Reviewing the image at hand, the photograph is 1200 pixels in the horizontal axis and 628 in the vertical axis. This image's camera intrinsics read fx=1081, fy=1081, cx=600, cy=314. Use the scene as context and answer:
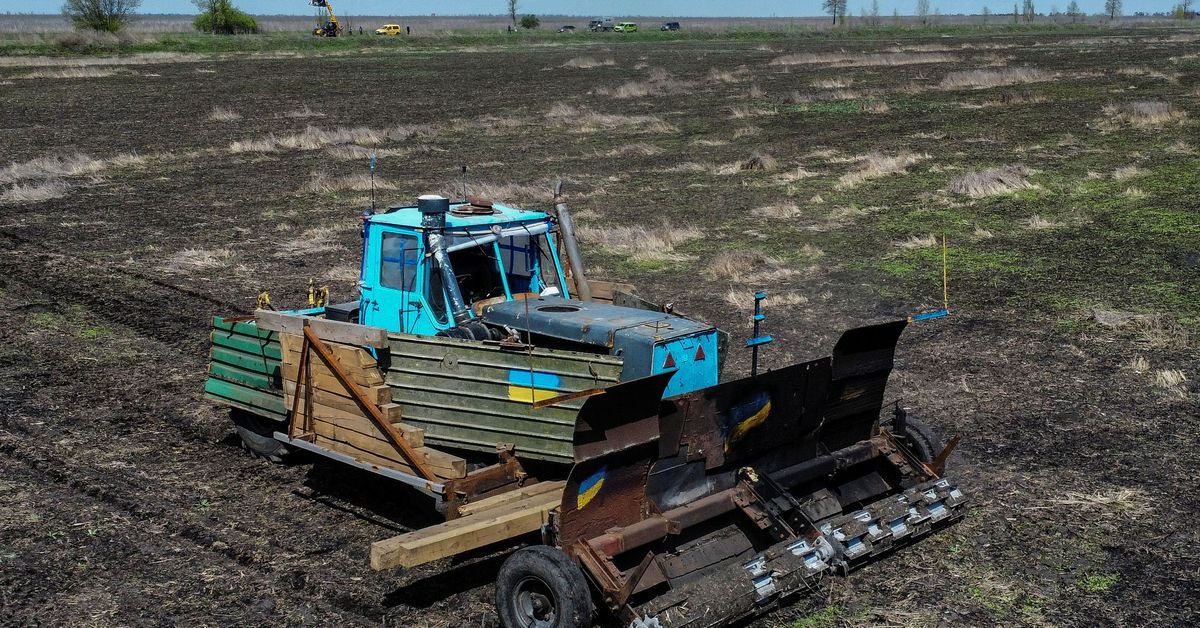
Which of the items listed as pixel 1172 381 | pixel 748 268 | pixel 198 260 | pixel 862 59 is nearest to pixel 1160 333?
pixel 1172 381

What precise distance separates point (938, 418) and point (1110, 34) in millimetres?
99042

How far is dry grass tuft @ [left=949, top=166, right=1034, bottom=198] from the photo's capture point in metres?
23.0

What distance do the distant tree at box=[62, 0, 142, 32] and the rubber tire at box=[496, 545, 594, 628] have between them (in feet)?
327

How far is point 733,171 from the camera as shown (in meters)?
27.4

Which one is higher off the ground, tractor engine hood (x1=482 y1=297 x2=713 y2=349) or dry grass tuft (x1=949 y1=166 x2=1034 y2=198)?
dry grass tuft (x1=949 y1=166 x2=1034 y2=198)

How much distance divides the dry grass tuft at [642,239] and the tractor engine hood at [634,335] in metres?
9.82

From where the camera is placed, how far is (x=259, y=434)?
10609mm

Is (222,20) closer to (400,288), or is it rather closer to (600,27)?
(600,27)

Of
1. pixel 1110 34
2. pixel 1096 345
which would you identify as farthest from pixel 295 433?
pixel 1110 34

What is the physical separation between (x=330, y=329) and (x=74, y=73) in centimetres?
5614

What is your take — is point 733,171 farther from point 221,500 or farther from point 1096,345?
point 221,500

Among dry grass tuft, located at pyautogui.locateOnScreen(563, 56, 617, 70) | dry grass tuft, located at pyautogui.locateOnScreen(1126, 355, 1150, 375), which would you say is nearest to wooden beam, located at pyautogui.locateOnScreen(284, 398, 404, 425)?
dry grass tuft, located at pyautogui.locateOnScreen(1126, 355, 1150, 375)

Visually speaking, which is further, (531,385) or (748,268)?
(748,268)

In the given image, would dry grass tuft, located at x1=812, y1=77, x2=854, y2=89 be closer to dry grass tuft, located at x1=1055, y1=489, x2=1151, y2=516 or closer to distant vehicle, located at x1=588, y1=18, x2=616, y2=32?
dry grass tuft, located at x1=1055, y1=489, x2=1151, y2=516
